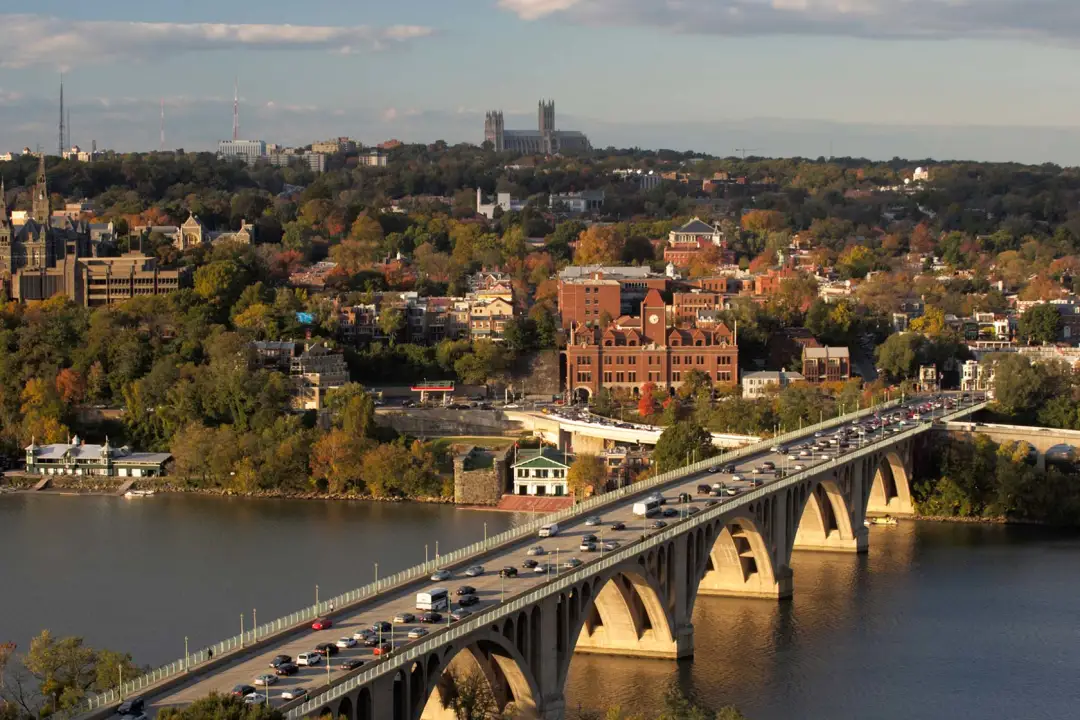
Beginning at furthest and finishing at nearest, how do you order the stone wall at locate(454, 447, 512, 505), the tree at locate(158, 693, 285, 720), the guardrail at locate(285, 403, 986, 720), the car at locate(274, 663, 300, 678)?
the stone wall at locate(454, 447, 512, 505)
the car at locate(274, 663, 300, 678)
the guardrail at locate(285, 403, 986, 720)
the tree at locate(158, 693, 285, 720)

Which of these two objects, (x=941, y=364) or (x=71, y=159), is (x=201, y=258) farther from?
(x=71, y=159)

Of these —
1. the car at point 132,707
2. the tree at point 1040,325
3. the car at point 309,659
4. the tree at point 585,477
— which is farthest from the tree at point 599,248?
the car at point 132,707

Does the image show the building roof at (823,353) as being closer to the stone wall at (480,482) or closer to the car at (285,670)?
the stone wall at (480,482)

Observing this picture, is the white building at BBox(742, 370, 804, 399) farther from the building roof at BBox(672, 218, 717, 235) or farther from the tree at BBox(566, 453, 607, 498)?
the building roof at BBox(672, 218, 717, 235)

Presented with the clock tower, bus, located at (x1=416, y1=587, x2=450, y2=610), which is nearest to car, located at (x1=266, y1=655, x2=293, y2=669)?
bus, located at (x1=416, y1=587, x2=450, y2=610)

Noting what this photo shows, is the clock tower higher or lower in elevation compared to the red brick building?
higher

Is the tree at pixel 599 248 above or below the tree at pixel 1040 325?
above

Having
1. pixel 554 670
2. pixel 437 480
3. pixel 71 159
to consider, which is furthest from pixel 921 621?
pixel 71 159
